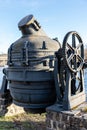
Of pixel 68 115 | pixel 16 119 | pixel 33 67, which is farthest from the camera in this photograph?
pixel 16 119

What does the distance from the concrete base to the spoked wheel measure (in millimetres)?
810

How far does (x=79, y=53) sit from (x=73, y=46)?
0.32 metres

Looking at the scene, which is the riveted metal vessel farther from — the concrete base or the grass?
Result: the grass

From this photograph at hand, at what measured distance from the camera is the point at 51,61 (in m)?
5.04

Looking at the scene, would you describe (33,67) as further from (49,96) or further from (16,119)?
(16,119)

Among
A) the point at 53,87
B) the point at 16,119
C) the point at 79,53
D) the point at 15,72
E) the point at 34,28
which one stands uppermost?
the point at 34,28

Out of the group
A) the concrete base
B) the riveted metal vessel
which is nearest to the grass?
the riveted metal vessel

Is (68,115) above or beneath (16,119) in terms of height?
above

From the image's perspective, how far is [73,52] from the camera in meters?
4.89

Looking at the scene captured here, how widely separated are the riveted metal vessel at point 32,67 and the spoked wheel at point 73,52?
43cm

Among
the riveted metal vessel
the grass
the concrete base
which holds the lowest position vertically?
the grass

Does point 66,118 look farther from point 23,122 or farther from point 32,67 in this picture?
point 23,122

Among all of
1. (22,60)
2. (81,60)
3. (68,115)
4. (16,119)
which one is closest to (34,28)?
(22,60)

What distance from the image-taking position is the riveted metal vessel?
4898mm
